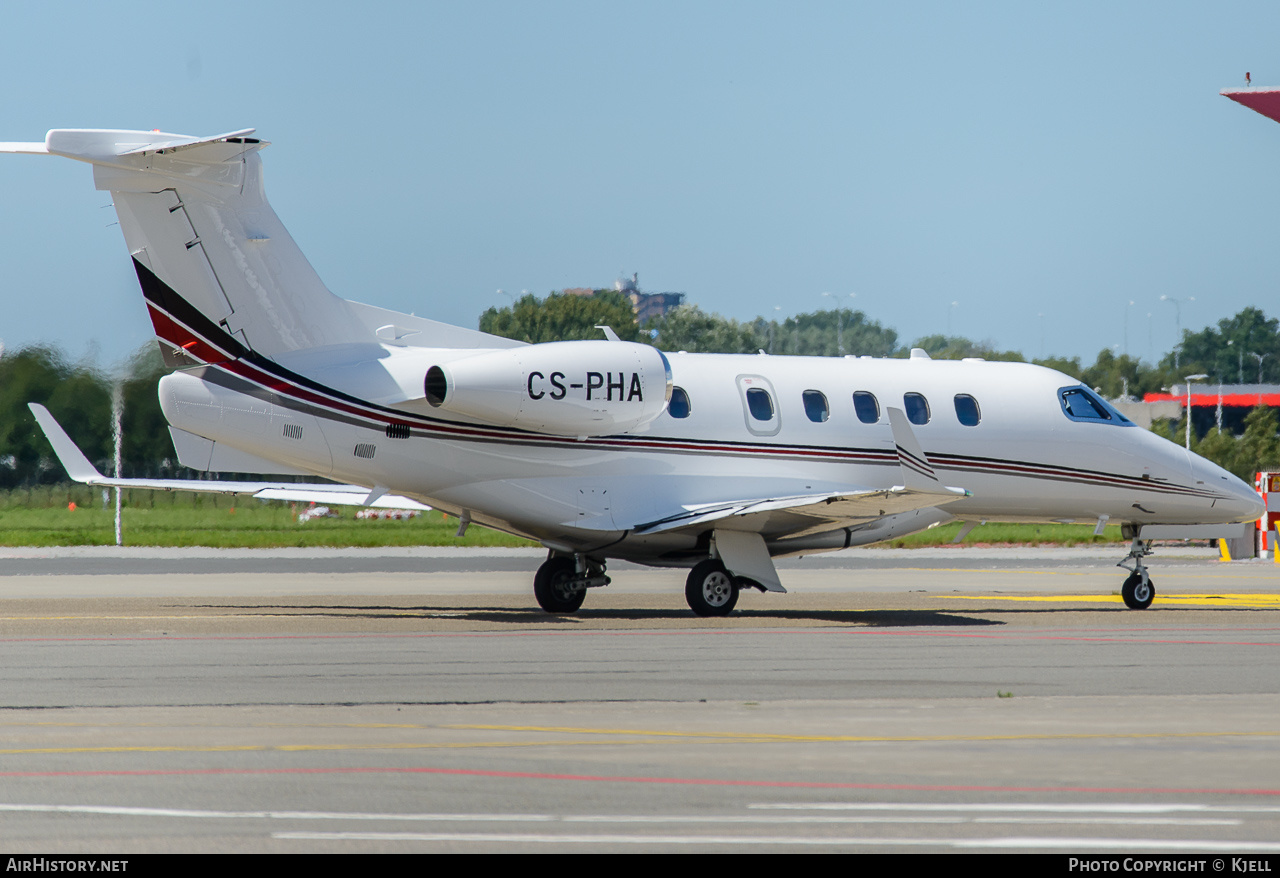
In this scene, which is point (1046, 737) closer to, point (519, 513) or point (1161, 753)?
point (1161, 753)

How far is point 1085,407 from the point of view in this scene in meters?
22.4

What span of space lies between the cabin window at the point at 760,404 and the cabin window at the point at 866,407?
132 centimetres

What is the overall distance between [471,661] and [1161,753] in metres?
6.89

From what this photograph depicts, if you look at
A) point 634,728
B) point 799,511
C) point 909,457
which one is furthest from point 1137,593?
point 634,728

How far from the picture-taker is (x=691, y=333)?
95.2m

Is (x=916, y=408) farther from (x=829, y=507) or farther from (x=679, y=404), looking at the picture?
(x=679, y=404)

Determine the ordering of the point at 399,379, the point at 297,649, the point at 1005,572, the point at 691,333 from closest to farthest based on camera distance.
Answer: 1. the point at 297,649
2. the point at 399,379
3. the point at 1005,572
4. the point at 691,333

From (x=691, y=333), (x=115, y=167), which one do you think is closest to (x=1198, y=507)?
(x=115, y=167)

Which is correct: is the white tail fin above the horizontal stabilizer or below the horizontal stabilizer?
below

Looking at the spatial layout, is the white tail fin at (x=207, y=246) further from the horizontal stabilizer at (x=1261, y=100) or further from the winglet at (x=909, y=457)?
the horizontal stabilizer at (x=1261, y=100)

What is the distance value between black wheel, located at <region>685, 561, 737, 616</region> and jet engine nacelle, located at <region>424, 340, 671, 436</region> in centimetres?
213

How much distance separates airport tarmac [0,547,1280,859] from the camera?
6969mm

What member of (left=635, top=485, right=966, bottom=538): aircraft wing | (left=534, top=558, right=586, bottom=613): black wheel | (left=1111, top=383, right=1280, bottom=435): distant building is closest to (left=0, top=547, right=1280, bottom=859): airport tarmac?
(left=534, top=558, right=586, bottom=613): black wheel

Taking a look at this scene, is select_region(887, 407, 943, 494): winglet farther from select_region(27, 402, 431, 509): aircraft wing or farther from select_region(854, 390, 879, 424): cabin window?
select_region(27, 402, 431, 509): aircraft wing
